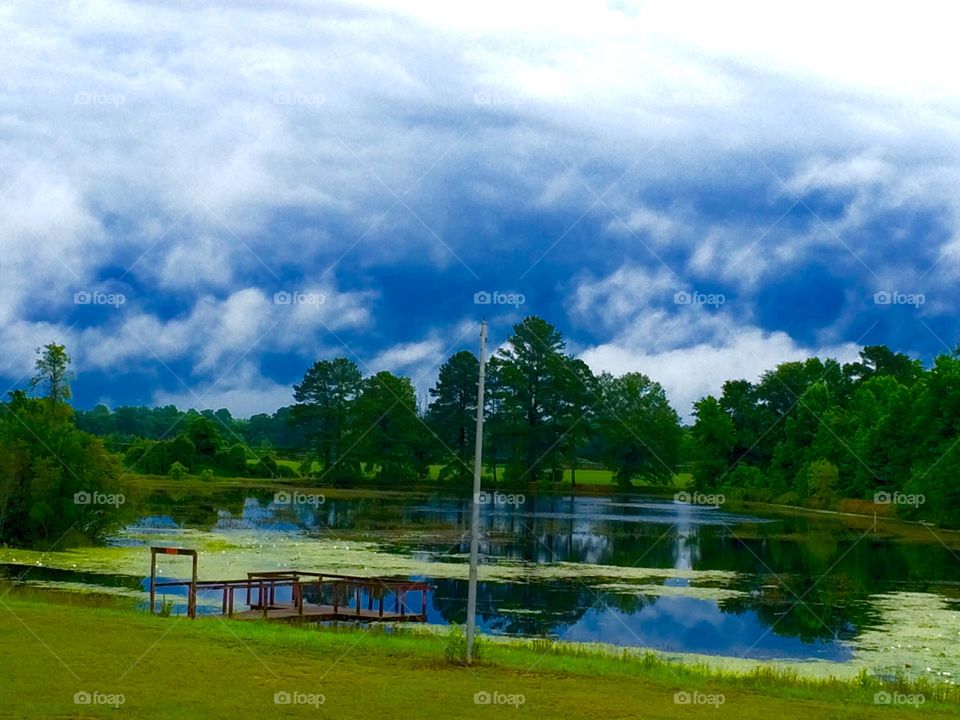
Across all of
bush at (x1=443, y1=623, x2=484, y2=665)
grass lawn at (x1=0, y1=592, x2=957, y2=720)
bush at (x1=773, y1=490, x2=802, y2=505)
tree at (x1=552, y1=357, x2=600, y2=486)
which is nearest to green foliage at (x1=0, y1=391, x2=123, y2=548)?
grass lawn at (x1=0, y1=592, x2=957, y2=720)

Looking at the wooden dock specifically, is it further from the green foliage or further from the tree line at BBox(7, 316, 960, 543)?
the tree line at BBox(7, 316, 960, 543)

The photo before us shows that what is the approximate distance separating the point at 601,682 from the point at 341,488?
84309 mm

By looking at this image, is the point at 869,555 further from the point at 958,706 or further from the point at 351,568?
the point at 958,706

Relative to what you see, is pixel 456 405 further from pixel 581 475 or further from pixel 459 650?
pixel 459 650

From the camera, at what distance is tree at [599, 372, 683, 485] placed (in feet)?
394

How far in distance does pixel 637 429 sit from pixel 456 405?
814 inches

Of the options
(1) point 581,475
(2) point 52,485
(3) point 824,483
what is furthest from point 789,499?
(2) point 52,485

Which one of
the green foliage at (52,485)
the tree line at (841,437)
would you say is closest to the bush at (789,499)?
the tree line at (841,437)

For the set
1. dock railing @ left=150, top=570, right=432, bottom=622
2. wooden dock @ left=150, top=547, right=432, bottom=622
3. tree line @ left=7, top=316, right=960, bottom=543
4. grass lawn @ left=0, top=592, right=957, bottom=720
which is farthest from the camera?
tree line @ left=7, top=316, right=960, bottom=543

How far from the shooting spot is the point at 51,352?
193 ft

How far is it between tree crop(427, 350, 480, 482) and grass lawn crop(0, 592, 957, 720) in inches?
3721

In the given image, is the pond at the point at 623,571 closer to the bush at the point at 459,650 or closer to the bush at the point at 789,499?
the bush at the point at 459,650

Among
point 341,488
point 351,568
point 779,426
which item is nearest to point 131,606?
point 351,568

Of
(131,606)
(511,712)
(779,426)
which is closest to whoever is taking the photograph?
(511,712)
